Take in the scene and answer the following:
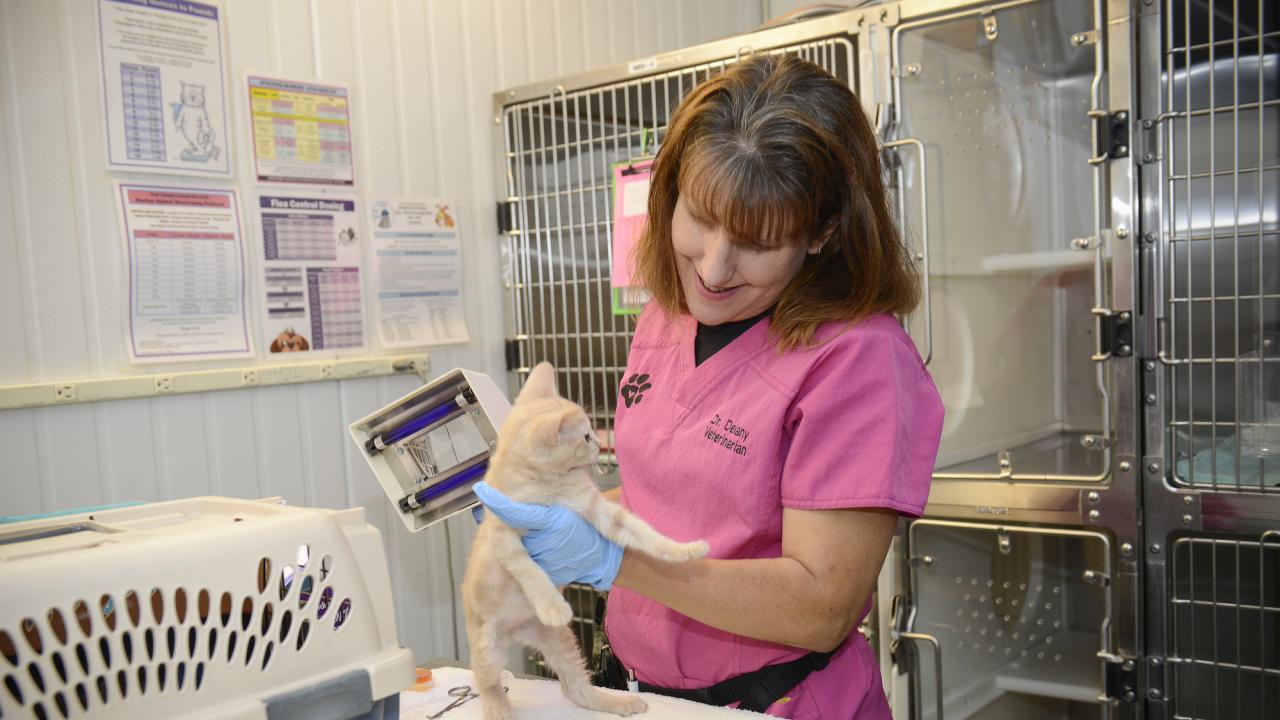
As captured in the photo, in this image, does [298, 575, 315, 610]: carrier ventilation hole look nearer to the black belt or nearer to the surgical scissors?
the surgical scissors

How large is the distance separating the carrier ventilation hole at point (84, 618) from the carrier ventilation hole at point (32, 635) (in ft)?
0.10

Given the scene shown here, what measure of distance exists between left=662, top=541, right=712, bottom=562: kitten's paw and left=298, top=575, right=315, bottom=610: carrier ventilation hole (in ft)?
1.23

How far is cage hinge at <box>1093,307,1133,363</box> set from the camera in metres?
1.63

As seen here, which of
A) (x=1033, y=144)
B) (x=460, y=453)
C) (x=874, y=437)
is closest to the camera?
(x=874, y=437)

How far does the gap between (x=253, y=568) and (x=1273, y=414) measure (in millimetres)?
1674

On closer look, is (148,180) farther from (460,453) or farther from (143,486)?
(460,453)

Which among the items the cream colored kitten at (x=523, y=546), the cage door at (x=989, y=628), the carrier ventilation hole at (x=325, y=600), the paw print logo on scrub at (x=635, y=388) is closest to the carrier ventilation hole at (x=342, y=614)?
the carrier ventilation hole at (x=325, y=600)

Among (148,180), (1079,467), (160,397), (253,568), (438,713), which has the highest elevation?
(148,180)

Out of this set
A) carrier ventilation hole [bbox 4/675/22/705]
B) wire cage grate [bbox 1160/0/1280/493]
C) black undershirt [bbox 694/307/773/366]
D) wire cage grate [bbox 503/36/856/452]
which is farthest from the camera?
wire cage grate [bbox 503/36/856/452]

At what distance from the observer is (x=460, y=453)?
1.43 m

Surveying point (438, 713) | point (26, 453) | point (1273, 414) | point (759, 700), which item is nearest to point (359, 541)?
point (438, 713)

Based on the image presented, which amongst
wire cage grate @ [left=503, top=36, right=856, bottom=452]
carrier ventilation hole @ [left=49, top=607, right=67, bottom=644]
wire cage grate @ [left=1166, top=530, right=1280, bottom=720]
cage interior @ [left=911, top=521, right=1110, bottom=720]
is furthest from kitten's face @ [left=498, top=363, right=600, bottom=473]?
wire cage grate @ [left=1166, top=530, right=1280, bottom=720]

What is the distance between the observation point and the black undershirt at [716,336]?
52.7 inches

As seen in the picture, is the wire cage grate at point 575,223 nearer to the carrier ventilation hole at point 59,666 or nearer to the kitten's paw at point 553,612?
the kitten's paw at point 553,612
